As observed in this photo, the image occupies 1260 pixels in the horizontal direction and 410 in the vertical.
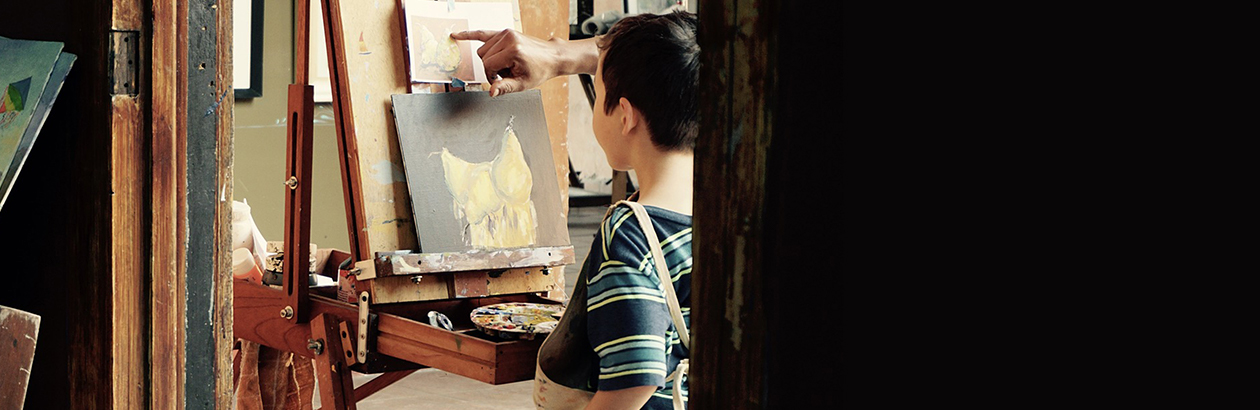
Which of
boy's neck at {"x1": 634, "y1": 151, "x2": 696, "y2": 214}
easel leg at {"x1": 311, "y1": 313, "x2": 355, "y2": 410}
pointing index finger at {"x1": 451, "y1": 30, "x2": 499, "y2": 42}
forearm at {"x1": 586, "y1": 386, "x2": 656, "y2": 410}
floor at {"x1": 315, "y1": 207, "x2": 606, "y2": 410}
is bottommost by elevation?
floor at {"x1": 315, "y1": 207, "x2": 606, "y2": 410}

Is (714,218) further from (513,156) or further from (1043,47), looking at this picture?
(513,156)

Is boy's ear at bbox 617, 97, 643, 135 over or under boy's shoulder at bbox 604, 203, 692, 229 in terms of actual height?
over

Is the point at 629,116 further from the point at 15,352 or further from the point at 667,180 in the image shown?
the point at 15,352

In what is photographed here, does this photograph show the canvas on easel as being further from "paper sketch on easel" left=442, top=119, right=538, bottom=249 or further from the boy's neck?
"paper sketch on easel" left=442, top=119, right=538, bottom=249

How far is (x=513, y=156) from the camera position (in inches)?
94.5

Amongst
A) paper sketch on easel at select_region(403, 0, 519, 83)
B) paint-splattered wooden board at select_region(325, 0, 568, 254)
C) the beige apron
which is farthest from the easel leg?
the beige apron

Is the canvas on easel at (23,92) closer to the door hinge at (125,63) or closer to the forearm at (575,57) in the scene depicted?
the door hinge at (125,63)

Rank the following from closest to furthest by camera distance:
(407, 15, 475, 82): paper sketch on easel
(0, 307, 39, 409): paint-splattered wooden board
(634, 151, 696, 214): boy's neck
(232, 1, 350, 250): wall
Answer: (0, 307, 39, 409): paint-splattered wooden board, (634, 151, 696, 214): boy's neck, (407, 15, 475, 82): paper sketch on easel, (232, 1, 350, 250): wall

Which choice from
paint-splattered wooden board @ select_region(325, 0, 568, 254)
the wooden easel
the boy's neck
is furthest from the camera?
paint-splattered wooden board @ select_region(325, 0, 568, 254)

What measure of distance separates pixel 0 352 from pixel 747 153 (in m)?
1.09

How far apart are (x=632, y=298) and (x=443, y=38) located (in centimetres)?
112

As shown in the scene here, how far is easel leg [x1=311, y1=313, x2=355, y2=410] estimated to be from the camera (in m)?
2.28

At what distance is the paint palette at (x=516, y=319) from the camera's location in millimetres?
1962

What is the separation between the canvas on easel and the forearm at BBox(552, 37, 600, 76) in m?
1.10
